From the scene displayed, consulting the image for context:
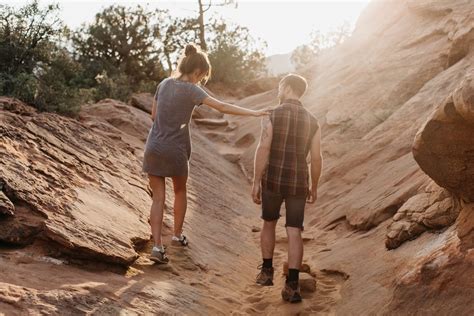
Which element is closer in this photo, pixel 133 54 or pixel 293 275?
pixel 293 275

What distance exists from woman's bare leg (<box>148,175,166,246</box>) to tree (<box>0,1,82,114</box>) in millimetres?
3570

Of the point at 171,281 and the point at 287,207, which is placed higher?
the point at 287,207

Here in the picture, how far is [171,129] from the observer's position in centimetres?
443

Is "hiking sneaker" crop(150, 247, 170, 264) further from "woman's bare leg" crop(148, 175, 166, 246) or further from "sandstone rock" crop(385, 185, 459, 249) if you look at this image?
"sandstone rock" crop(385, 185, 459, 249)

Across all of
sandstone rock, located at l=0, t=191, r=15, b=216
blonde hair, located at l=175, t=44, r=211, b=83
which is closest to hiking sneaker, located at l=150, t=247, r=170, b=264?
sandstone rock, located at l=0, t=191, r=15, b=216

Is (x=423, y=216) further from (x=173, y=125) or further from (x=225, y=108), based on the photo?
(x=173, y=125)

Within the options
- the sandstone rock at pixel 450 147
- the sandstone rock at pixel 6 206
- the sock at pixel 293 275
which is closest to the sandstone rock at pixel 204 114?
the sock at pixel 293 275

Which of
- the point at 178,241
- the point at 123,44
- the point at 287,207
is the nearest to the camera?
the point at 287,207

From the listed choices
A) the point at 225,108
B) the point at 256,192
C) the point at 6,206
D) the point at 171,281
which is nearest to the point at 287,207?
the point at 256,192

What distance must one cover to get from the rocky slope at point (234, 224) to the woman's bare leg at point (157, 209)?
225 millimetres

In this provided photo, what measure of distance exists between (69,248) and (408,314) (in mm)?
2361

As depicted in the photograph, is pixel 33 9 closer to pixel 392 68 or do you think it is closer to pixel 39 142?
pixel 39 142

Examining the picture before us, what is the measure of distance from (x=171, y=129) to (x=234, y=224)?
2890mm

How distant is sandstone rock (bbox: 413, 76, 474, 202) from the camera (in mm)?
3270
